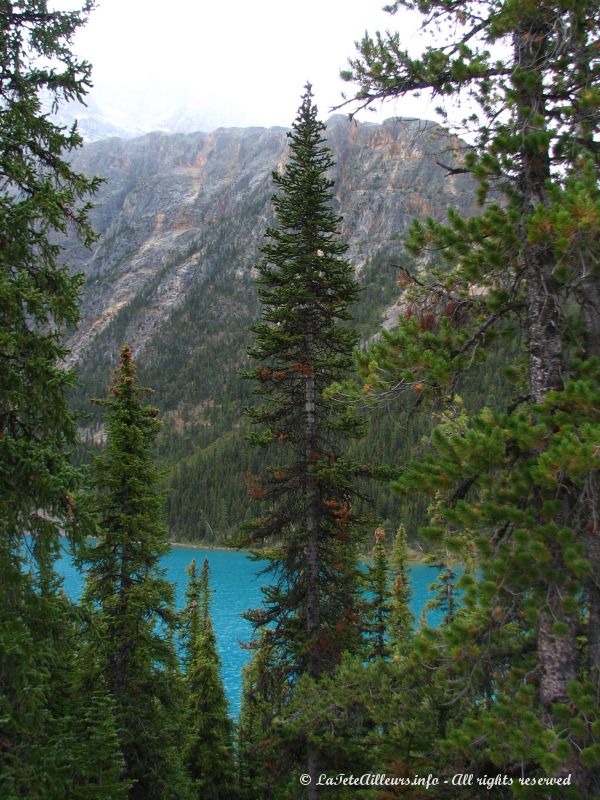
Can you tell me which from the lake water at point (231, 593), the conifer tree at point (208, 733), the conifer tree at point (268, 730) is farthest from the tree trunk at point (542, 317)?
the conifer tree at point (208, 733)

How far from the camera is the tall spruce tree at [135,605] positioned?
12328 millimetres

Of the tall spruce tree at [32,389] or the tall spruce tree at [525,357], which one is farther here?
the tall spruce tree at [32,389]

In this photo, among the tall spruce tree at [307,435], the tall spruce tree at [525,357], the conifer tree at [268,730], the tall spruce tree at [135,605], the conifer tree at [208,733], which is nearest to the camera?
the tall spruce tree at [525,357]

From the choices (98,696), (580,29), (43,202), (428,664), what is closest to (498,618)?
(428,664)

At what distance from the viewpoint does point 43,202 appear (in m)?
6.63

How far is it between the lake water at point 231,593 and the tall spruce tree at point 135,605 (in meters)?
5.08

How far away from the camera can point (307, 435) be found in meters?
11.4

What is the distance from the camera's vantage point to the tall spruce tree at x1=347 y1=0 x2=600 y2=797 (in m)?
4.53

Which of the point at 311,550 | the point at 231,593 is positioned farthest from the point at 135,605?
the point at 231,593

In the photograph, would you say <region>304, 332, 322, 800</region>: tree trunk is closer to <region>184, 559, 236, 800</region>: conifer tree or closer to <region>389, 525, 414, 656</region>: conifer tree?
<region>184, 559, 236, 800</region>: conifer tree

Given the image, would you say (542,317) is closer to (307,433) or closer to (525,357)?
(525,357)

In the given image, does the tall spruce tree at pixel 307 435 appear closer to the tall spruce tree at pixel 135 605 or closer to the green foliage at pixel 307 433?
the green foliage at pixel 307 433

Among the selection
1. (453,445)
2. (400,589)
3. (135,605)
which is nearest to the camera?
(453,445)

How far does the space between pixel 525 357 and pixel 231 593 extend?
200 ft
